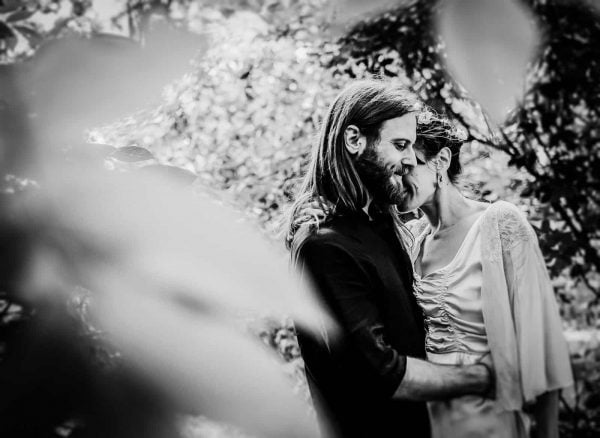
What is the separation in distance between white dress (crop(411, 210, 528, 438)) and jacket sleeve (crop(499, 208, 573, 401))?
7 centimetres

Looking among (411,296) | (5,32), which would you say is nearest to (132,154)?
(5,32)

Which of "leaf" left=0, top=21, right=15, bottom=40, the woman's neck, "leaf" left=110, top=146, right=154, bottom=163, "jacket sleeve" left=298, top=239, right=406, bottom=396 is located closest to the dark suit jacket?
"jacket sleeve" left=298, top=239, right=406, bottom=396

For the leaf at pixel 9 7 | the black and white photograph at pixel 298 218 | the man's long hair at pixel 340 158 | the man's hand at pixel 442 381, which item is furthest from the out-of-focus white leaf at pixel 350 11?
the man's hand at pixel 442 381

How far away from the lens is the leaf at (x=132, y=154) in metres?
1.27

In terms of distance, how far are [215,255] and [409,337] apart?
470 mm

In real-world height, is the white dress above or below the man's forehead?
below

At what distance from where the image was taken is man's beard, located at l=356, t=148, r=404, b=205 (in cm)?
127

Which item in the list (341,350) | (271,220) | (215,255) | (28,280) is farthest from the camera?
(271,220)

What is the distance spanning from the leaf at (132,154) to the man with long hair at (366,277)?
38 centimetres

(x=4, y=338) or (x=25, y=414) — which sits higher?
(x=4, y=338)

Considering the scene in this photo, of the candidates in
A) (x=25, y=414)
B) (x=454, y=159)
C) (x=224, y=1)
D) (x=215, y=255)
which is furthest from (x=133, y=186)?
(x=454, y=159)

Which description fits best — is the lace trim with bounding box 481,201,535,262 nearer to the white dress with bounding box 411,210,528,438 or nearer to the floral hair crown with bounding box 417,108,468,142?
the white dress with bounding box 411,210,528,438

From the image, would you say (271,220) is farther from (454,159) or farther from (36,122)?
(36,122)

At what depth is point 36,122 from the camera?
108 cm
